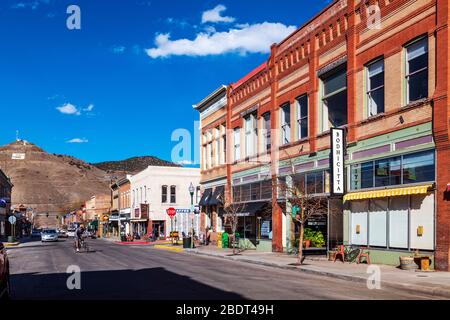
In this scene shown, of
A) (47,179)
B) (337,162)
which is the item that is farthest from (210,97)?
(47,179)

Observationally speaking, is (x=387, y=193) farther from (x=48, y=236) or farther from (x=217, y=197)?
(x=48, y=236)

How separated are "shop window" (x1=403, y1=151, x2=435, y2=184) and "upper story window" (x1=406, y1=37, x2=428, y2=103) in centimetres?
228

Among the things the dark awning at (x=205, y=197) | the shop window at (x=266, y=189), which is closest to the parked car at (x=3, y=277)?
the shop window at (x=266, y=189)

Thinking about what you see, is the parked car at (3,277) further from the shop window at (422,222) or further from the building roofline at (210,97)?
the building roofline at (210,97)

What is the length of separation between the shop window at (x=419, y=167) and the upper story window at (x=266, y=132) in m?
14.0

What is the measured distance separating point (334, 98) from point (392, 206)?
24.9ft

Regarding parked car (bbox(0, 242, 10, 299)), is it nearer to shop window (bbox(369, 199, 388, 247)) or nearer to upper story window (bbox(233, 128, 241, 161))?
shop window (bbox(369, 199, 388, 247))

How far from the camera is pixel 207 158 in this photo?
1822 inches

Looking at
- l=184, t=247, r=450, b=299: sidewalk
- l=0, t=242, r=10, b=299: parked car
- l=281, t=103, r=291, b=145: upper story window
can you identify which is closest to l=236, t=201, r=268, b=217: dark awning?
l=281, t=103, r=291, b=145: upper story window

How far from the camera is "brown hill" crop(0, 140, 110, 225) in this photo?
166375 mm

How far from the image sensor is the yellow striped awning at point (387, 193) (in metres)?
19.9

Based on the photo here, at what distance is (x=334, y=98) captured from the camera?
27.5 m
